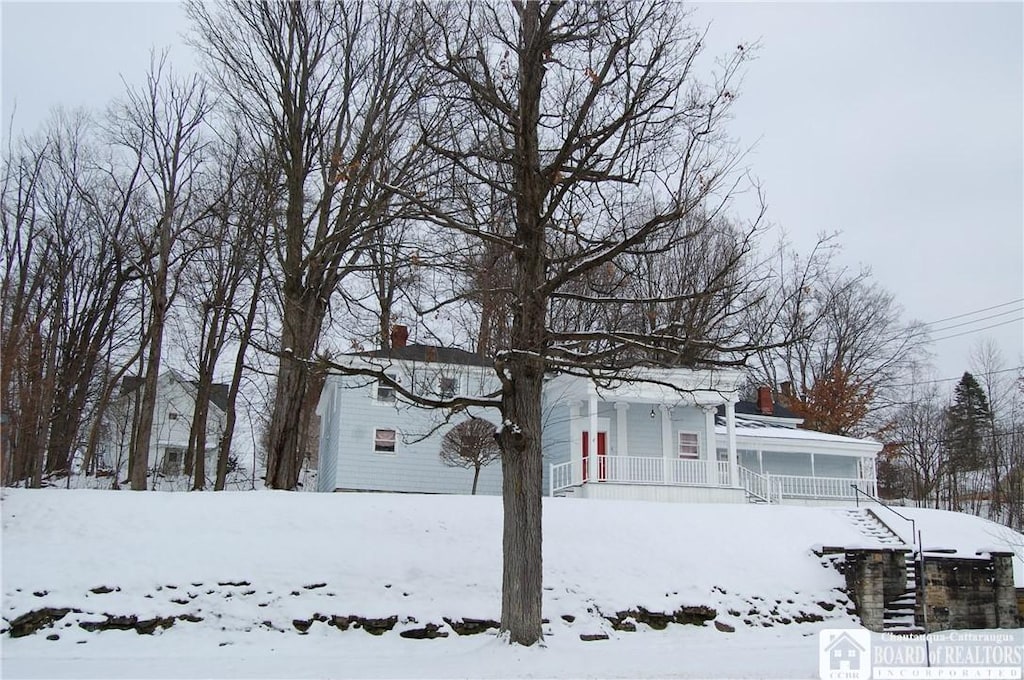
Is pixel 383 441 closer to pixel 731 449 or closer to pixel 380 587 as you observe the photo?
pixel 731 449

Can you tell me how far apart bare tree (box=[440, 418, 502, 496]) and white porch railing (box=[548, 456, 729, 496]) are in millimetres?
1731

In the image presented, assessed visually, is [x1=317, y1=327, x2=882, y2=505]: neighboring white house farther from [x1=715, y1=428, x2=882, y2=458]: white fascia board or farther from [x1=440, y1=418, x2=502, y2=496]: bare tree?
[x1=440, y1=418, x2=502, y2=496]: bare tree

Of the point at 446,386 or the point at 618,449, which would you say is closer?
the point at 446,386

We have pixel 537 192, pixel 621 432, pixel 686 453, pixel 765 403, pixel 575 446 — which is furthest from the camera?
pixel 765 403

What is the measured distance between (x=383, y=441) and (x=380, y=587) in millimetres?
10875

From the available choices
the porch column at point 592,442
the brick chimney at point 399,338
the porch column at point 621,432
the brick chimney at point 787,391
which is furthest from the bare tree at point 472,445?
the brick chimney at point 787,391

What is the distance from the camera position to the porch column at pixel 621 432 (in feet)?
73.0

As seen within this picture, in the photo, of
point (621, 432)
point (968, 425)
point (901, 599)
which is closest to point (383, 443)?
point (621, 432)

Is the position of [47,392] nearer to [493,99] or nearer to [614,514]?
[614,514]

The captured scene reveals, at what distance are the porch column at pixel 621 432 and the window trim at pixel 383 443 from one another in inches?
253

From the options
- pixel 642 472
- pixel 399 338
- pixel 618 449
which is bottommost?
pixel 642 472

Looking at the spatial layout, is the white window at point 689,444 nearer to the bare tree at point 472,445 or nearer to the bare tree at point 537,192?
the bare tree at point 472,445

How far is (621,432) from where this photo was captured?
22.4m
